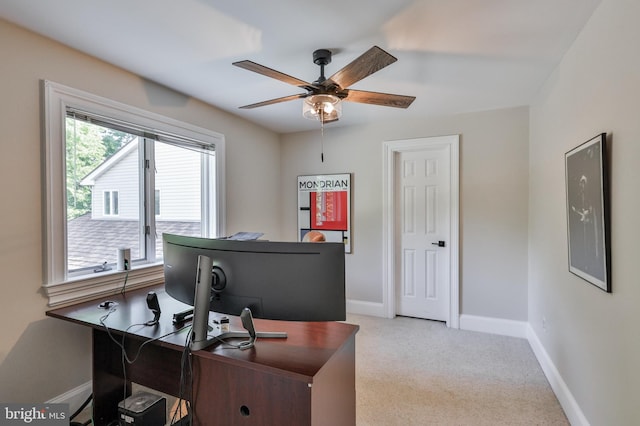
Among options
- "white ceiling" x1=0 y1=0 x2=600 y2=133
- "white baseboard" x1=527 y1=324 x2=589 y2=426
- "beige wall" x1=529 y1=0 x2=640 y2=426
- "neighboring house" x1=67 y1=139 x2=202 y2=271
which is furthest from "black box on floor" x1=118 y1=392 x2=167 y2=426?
"white baseboard" x1=527 y1=324 x2=589 y2=426

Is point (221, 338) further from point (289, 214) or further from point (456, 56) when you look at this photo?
point (289, 214)

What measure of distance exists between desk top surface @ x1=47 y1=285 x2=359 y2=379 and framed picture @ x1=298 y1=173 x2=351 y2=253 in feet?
7.70

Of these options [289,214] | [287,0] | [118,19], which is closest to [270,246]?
[287,0]

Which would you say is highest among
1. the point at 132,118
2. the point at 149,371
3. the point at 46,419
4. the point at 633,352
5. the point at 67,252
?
the point at 132,118

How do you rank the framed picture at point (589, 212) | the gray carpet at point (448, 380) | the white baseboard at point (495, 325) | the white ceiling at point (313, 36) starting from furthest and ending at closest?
the white baseboard at point (495, 325) < the gray carpet at point (448, 380) < the white ceiling at point (313, 36) < the framed picture at point (589, 212)

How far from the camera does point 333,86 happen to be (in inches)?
79.1

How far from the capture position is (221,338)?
1.44 m

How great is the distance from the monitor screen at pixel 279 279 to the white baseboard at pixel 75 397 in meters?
1.46

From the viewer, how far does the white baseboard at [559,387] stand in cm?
187

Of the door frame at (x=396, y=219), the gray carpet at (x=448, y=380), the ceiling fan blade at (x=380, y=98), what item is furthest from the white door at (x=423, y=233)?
the ceiling fan blade at (x=380, y=98)

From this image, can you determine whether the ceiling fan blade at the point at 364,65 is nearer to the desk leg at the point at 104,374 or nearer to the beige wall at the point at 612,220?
the beige wall at the point at 612,220

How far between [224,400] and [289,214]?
3182mm

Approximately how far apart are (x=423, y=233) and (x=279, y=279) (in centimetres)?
281

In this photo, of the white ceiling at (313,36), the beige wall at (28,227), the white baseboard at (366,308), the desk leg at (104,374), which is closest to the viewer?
the white ceiling at (313,36)
